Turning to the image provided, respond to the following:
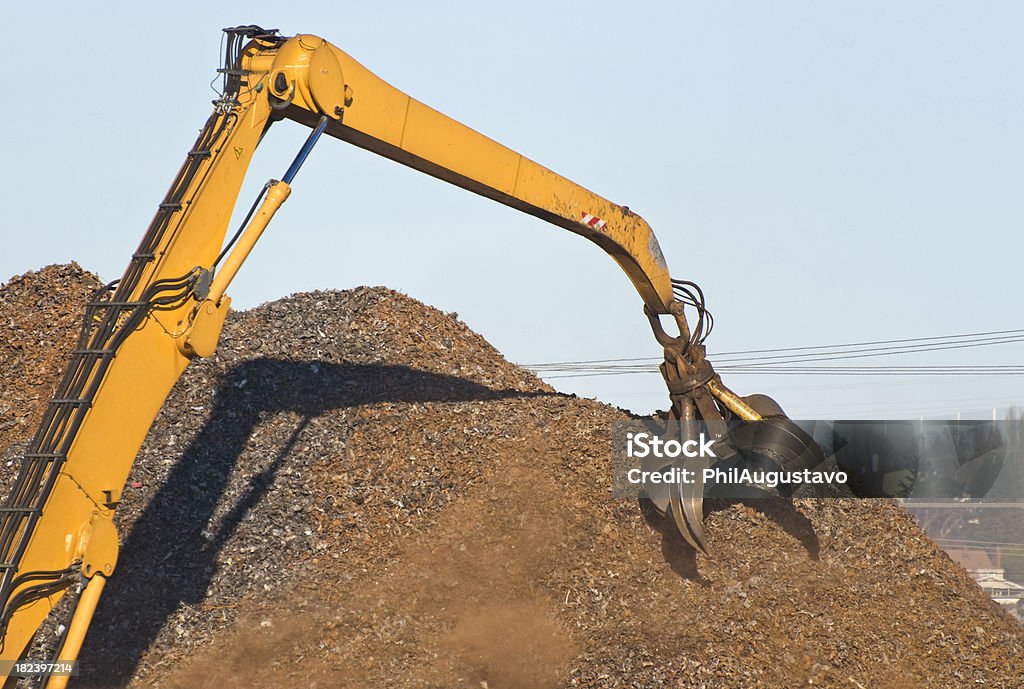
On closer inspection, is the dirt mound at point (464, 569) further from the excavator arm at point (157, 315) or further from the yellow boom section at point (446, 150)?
the excavator arm at point (157, 315)

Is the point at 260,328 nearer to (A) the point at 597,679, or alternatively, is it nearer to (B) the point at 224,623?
(B) the point at 224,623

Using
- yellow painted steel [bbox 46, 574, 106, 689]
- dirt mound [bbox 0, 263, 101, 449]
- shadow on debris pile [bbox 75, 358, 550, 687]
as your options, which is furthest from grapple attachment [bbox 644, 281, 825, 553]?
dirt mound [bbox 0, 263, 101, 449]

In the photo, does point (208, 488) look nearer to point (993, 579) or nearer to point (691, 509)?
point (691, 509)

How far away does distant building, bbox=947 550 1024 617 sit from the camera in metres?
12.9

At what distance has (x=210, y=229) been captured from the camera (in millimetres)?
6527

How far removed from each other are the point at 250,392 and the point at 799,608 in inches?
262

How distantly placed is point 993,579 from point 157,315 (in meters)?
13.2

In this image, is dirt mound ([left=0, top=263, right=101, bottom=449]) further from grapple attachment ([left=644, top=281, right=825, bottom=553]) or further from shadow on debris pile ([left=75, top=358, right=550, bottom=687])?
grapple attachment ([left=644, top=281, right=825, bottom=553])

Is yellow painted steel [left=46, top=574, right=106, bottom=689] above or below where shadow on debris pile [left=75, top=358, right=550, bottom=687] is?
below

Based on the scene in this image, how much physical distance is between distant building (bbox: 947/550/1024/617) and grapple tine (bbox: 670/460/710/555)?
4086mm

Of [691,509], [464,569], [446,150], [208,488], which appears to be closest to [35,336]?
[208,488]

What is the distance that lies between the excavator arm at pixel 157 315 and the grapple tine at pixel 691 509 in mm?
4143

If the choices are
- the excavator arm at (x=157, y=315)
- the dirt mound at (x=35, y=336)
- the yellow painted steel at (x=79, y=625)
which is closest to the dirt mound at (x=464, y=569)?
the dirt mound at (x=35, y=336)

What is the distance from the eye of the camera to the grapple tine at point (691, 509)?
9.96m
